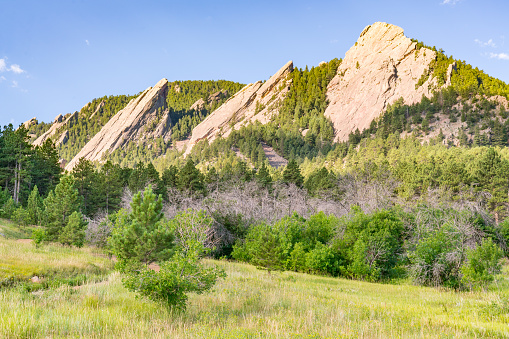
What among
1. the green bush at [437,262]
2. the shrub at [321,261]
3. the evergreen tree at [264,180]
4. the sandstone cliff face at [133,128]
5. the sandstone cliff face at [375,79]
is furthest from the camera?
the sandstone cliff face at [133,128]

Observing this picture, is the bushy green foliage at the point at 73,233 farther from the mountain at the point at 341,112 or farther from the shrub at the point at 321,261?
the mountain at the point at 341,112

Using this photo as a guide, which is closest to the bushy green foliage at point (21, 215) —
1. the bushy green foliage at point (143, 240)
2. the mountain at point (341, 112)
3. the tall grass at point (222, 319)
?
the bushy green foliage at point (143, 240)

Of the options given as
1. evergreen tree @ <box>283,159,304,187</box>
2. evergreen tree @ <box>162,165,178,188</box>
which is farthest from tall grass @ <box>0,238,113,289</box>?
evergreen tree @ <box>283,159,304,187</box>

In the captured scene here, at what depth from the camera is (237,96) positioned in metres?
157

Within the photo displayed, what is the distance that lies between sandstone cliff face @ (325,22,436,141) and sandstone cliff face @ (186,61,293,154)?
26.4 m

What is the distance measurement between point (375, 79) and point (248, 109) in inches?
2282

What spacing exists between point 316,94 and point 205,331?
136 m

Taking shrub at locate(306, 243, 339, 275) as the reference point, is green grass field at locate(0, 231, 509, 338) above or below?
above

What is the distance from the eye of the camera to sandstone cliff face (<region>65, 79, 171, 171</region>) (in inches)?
6122

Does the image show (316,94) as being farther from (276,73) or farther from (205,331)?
(205,331)

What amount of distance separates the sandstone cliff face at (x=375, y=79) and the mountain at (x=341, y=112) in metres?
0.38

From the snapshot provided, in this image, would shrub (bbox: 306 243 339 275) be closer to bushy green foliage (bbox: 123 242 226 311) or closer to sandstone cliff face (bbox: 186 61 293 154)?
bushy green foliage (bbox: 123 242 226 311)

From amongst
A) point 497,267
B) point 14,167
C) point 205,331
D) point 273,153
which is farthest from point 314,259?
point 273,153

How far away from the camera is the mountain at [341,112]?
8612 centimetres
